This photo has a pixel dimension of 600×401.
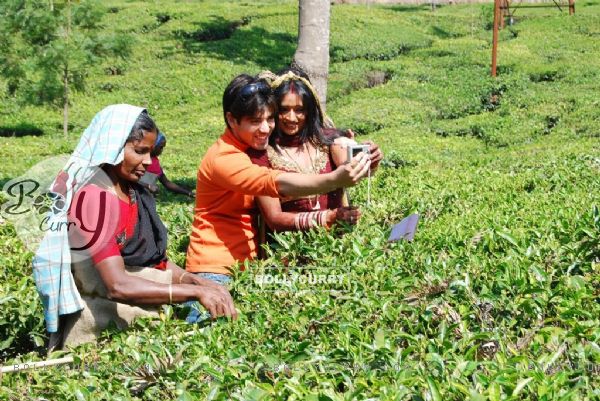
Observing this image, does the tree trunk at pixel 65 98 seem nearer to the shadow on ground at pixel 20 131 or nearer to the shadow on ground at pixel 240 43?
the shadow on ground at pixel 20 131

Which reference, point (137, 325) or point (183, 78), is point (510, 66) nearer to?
point (183, 78)

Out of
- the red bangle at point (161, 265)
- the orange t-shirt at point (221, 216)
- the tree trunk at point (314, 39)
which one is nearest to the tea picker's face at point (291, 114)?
the orange t-shirt at point (221, 216)

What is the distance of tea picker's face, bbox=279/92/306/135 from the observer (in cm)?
476

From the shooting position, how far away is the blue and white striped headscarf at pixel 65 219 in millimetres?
3639

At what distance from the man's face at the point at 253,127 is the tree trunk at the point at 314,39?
14.2 feet

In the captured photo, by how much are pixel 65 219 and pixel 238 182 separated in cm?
98

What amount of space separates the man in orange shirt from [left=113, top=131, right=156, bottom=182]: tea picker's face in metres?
0.62

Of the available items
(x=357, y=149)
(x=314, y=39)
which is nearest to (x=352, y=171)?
(x=357, y=149)

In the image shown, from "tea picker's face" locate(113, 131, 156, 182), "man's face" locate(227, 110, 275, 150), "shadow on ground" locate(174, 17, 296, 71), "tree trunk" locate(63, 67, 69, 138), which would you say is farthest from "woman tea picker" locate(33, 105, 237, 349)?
"shadow on ground" locate(174, 17, 296, 71)

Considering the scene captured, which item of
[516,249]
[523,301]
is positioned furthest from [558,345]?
[516,249]

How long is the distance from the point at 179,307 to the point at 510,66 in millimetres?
15122

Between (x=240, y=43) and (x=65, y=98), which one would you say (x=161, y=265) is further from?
(x=240, y=43)

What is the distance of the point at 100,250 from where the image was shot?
3592 millimetres

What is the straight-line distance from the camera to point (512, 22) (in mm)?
24219
